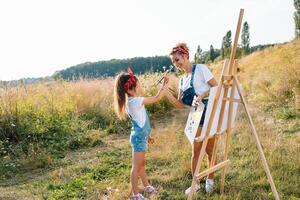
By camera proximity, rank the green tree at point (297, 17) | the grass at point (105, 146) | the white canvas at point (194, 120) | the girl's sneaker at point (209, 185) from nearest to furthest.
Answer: the white canvas at point (194, 120) → the girl's sneaker at point (209, 185) → the grass at point (105, 146) → the green tree at point (297, 17)

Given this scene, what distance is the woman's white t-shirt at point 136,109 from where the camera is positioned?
4.82 m

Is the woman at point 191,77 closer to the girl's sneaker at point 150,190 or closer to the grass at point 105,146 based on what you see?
the girl's sneaker at point 150,190

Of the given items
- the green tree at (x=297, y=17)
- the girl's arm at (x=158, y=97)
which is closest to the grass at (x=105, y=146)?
the girl's arm at (x=158, y=97)

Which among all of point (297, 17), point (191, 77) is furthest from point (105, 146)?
point (297, 17)

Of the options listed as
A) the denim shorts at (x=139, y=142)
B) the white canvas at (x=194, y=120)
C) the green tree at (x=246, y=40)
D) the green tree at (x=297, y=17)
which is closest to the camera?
the white canvas at (x=194, y=120)

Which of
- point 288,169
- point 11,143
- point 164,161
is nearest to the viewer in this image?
point 288,169

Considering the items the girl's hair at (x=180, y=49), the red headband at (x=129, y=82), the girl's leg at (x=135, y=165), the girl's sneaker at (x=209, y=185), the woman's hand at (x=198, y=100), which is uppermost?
the girl's hair at (x=180, y=49)

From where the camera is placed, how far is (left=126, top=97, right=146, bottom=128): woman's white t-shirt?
15.8ft

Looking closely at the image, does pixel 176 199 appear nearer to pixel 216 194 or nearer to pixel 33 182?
pixel 216 194

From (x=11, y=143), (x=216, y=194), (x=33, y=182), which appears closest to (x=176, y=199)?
(x=216, y=194)

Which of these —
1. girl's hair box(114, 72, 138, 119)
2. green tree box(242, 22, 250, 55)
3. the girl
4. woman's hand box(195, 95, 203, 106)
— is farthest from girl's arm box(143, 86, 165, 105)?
green tree box(242, 22, 250, 55)

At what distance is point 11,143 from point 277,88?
7.98 m

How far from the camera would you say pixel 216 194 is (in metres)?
5.11

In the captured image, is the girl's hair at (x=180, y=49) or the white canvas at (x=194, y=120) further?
the girl's hair at (x=180, y=49)
